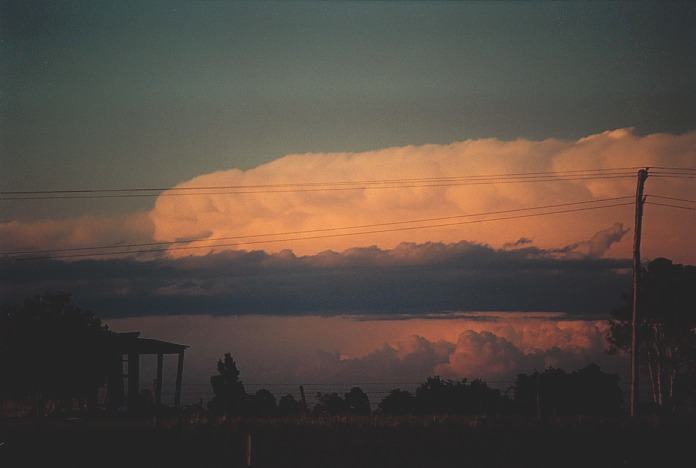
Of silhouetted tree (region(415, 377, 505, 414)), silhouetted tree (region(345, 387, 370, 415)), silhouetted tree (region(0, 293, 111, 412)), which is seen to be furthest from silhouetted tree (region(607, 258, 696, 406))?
silhouetted tree (region(0, 293, 111, 412))

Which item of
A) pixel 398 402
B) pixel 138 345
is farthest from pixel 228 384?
pixel 138 345

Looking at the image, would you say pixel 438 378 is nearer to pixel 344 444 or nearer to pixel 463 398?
pixel 463 398

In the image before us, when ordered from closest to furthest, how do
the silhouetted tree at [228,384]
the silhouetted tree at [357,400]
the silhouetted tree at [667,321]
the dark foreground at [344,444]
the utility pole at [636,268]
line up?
the dark foreground at [344,444]
the utility pole at [636,268]
the silhouetted tree at [357,400]
the silhouetted tree at [228,384]
the silhouetted tree at [667,321]

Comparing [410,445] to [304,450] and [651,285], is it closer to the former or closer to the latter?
[304,450]

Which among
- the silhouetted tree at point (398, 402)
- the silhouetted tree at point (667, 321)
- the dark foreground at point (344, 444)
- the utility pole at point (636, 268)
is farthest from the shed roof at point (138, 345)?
the silhouetted tree at point (667, 321)

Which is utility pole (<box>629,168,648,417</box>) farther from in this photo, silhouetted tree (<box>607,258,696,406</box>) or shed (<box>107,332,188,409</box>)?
silhouetted tree (<box>607,258,696,406</box>)

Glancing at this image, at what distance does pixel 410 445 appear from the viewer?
1243 inches

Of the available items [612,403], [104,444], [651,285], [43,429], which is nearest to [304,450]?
[104,444]

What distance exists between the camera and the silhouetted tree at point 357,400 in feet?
158

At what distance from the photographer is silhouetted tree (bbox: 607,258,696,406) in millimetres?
71812

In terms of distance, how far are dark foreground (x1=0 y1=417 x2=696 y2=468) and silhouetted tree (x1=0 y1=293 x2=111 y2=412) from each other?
27.0 ft

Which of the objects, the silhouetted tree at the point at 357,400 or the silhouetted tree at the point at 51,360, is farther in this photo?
the silhouetted tree at the point at 357,400

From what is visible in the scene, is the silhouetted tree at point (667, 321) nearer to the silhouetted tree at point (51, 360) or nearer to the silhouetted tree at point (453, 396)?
the silhouetted tree at point (453, 396)

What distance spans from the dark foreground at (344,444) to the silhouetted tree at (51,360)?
824cm
